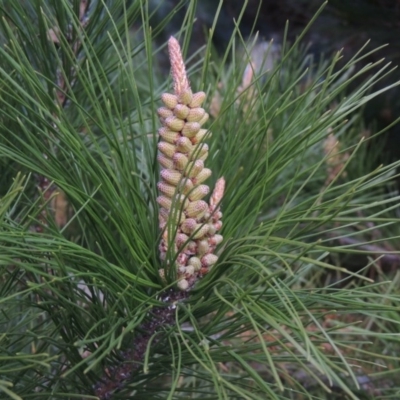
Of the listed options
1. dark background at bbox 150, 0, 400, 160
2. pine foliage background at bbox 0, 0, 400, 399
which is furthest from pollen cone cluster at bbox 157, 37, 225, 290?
dark background at bbox 150, 0, 400, 160

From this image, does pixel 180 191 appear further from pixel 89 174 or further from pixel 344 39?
pixel 344 39

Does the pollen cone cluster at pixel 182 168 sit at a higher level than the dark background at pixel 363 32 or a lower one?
lower

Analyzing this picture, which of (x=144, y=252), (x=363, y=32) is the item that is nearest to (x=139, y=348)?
(x=144, y=252)

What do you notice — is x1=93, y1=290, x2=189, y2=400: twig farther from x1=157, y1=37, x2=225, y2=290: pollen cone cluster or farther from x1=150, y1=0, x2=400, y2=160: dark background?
x1=150, y1=0, x2=400, y2=160: dark background

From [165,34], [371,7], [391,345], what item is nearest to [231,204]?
[391,345]

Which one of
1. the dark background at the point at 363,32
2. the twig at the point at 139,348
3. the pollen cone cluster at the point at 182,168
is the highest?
the dark background at the point at 363,32

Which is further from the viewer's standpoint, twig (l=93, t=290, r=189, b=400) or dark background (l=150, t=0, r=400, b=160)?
dark background (l=150, t=0, r=400, b=160)

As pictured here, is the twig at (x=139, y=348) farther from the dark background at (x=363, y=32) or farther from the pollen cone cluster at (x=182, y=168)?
the dark background at (x=363, y=32)

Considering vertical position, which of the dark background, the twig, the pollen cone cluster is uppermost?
the dark background

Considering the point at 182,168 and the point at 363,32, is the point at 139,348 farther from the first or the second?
the point at 363,32

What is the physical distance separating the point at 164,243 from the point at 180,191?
56mm

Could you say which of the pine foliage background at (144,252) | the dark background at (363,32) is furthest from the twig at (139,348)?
the dark background at (363,32)

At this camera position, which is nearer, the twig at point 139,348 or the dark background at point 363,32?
the twig at point 139,348

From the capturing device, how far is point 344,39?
4.36ft
